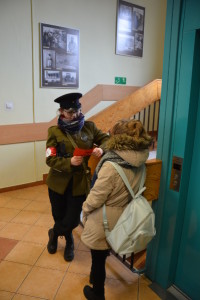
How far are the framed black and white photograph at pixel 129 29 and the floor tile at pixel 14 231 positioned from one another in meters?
3.27

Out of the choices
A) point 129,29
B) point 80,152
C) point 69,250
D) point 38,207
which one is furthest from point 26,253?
point 129,29

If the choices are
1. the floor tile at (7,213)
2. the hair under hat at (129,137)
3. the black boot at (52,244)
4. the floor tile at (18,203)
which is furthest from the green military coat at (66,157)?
the floor tile at (18,203)

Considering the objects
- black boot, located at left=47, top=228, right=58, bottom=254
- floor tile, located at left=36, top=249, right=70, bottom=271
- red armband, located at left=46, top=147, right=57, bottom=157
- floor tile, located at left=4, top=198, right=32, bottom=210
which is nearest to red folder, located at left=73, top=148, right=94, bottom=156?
red armband, located at left=46, top=147, right=57, bottom=157

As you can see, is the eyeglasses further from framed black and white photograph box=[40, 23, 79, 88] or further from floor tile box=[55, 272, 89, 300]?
framed black and white photograph box=[40, 23, 79, 88]

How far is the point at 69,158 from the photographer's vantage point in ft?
5.68

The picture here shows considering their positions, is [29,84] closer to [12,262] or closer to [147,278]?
[12,262]

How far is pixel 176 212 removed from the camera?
161 centimetres

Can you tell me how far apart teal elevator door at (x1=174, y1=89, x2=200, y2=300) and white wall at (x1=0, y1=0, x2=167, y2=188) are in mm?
2680

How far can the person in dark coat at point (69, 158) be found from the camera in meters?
1.72

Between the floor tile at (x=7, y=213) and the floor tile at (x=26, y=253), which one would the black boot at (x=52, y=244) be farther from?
the floor tile at (x=7, y=213)

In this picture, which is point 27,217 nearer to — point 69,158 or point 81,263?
point 81,263

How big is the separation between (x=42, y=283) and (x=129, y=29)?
415cm

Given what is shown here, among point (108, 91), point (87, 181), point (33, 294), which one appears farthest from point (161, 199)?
point (108, 91)

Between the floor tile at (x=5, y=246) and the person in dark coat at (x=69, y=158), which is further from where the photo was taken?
the floor tile at (x=5, y=246)
